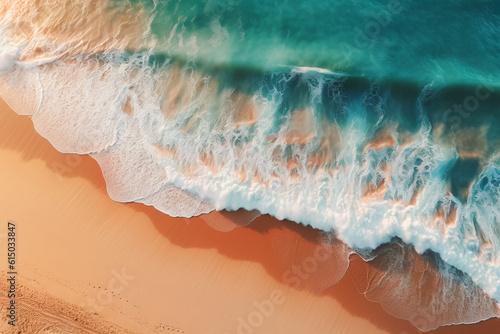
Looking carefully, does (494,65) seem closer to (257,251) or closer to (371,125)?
(371,125)

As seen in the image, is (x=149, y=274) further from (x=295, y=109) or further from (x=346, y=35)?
(x=346, y=35)

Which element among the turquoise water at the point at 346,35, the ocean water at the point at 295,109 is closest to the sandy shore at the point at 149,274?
the ocean water at the point at 295,109

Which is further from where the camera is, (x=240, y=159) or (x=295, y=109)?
(x=295, y=109)

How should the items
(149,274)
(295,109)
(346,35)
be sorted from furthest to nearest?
(346,35), (295,109), (149,274)

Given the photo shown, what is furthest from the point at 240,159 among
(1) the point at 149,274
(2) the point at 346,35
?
(2) the point at 346,35

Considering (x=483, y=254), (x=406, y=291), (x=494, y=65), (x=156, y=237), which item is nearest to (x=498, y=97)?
(x=494, y=65)
